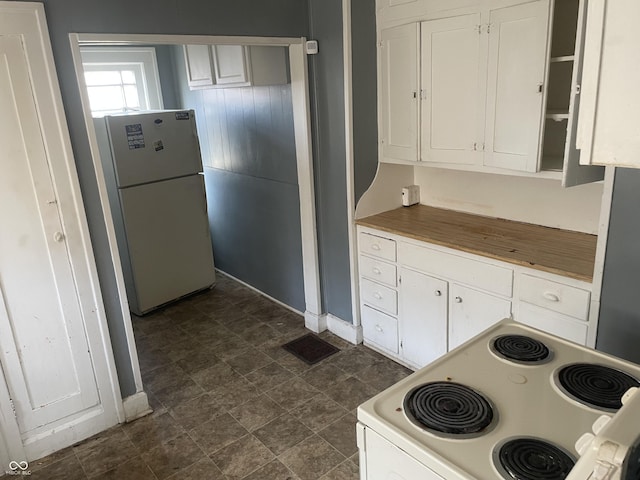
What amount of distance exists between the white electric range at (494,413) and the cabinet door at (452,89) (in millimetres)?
1289

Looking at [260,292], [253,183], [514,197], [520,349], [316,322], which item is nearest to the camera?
[520,349]

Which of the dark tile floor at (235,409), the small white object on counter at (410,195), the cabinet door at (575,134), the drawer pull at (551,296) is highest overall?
the cabinet door at (575,134)

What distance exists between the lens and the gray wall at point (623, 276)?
187 cm

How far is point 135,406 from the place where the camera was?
269 centimetres

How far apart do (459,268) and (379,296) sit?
25.8 inches

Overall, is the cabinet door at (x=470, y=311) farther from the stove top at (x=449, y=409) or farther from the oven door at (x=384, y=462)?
the oven door at (x=384, y=462)

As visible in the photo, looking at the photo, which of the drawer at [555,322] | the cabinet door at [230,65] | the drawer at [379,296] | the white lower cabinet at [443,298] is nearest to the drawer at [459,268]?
the white lower cabinet at [443,298]

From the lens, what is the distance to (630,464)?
749mm

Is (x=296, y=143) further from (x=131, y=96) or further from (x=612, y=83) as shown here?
(x=612, y=83)

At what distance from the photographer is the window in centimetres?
423

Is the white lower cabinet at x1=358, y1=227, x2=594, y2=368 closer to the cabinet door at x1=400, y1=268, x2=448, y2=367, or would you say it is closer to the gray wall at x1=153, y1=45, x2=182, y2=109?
the cabinet door at x1=400, y1=268, x2=448, y2=367

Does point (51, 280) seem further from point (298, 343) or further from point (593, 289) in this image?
point (593, 289)

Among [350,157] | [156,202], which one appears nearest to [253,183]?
[156,202]

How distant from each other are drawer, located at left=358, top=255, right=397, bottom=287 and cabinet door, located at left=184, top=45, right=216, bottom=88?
1764mm
